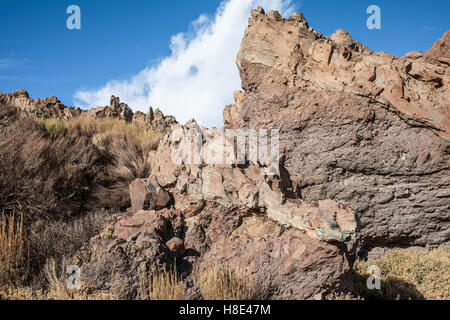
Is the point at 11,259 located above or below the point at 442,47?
below

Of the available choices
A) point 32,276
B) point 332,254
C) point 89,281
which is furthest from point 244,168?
point 32,276

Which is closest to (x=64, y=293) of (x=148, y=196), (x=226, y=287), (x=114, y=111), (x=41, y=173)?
(x=226, y=287)

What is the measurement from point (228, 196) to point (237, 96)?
3749 millimetres

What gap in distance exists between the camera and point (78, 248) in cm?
465

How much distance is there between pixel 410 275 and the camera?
5176mm

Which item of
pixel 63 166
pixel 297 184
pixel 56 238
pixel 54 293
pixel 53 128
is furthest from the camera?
pixel 53 128

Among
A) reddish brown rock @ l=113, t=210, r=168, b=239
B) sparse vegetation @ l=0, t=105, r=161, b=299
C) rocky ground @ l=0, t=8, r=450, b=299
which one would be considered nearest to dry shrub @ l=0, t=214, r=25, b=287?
sparse vegetation @ l=0, t=105, r=161, b=299

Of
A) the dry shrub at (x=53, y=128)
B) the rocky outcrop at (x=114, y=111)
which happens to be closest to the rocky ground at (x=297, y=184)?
the dry shrub at (x=53, y=128)

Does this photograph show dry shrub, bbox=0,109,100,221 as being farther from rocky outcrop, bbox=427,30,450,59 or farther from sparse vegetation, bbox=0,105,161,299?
rocky outcrop, bbox=427,30,450,59

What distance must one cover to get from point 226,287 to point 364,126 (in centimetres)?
402

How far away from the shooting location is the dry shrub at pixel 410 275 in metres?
4.77

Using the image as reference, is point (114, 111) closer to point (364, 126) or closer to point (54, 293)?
point (54, 293)

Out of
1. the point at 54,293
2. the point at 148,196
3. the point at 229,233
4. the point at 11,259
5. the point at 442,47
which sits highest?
the point at 442,47
